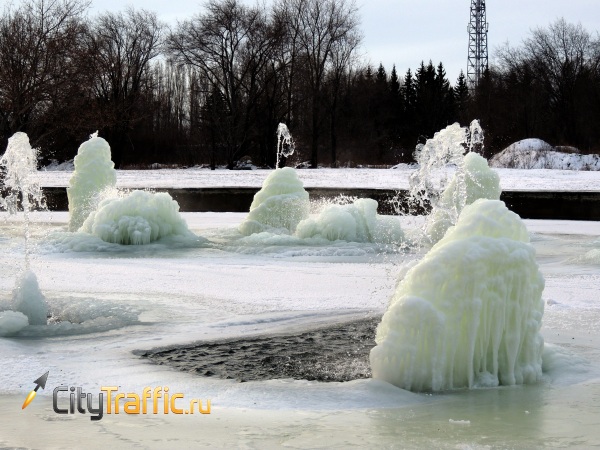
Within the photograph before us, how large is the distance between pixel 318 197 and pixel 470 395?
22384 mm

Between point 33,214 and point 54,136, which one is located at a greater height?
point 54,136

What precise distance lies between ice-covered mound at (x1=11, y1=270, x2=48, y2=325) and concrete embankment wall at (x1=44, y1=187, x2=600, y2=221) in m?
15.9

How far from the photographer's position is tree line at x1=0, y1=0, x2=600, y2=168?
4434cm

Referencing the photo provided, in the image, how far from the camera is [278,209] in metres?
16.2

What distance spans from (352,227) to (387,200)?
12.5 meters

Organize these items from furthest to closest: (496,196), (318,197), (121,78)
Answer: (121,78), (318,197), (496,196)

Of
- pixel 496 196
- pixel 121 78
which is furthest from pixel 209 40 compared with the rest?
pixel 496 196

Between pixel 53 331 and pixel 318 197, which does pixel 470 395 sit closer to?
pixel 53 331

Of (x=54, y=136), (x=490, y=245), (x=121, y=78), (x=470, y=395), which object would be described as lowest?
(x=470, y=395)

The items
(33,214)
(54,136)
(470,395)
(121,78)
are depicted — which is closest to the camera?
(470,395)

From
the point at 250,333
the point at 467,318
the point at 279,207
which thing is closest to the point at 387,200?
the point at 279,207

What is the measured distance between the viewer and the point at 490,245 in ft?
19.8

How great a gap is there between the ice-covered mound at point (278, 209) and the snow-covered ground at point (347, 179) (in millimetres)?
15098

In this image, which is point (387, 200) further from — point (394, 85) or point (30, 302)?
point (394, 85)
